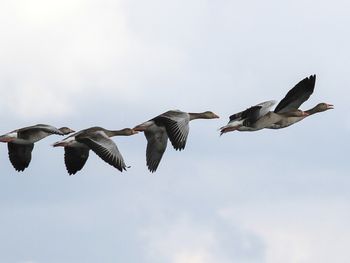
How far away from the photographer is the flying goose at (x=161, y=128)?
65.5 meters

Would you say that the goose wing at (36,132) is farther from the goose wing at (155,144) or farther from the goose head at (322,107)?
the goose head at (322,107)

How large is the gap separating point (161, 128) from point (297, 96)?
20.9 ft

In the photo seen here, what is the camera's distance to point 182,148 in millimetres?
63562

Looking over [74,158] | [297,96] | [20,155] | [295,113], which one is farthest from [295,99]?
[20,155]

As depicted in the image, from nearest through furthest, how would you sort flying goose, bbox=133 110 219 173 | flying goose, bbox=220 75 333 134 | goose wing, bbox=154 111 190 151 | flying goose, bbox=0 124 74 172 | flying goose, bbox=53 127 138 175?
flying goose, bbox=53 127 138 175, flying goose, bbox=220 75 333 134, goose wing, bbox=154 111 190 151, flying goose, bbox=133 110 219 173, flying goose, bbox=0 124 74 172

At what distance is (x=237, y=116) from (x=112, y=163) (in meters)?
6.42

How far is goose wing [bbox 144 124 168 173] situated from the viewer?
68.3 m

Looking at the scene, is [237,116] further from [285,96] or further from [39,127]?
[39,127]

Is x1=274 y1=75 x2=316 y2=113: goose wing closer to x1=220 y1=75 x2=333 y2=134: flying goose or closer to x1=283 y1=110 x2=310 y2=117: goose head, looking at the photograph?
x1=220 y1=75 x2=333 y2=134: flying goose

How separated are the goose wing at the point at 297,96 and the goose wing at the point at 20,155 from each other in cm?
1205

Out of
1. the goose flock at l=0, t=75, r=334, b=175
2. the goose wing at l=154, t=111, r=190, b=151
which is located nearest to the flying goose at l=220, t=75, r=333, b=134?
the goose flock at l=0, t=75, r=334, b=175

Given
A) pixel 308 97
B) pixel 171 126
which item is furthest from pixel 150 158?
pixel 308 97

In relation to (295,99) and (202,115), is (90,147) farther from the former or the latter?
(295,99)

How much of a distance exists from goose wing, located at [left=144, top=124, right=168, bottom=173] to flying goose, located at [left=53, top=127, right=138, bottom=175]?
2031 millimetres
